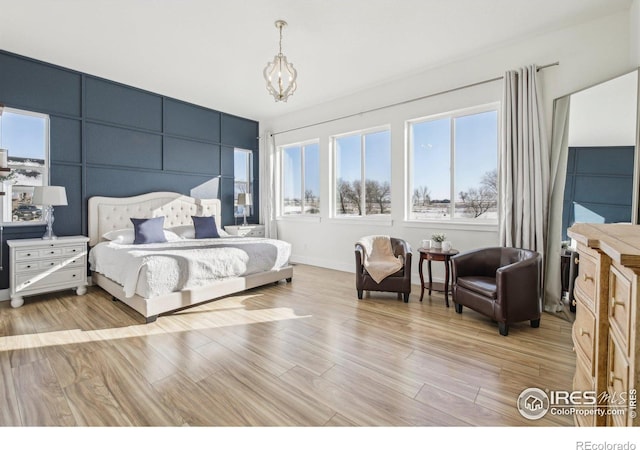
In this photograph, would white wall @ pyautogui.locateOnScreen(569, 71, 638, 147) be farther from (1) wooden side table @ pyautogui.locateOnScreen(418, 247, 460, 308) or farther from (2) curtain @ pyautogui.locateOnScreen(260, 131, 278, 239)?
(2) curtain @ pyautogui.locateOnScreen(260, 131, 278, 239)

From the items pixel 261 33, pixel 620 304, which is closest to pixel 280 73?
pixel 261 33

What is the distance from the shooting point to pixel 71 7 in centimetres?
294

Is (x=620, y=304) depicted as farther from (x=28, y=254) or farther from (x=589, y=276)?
(x=28, y=254)

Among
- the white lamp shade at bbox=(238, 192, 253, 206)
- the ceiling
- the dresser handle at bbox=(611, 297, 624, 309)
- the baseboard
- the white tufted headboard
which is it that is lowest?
the baseboard

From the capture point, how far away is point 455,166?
4285mm

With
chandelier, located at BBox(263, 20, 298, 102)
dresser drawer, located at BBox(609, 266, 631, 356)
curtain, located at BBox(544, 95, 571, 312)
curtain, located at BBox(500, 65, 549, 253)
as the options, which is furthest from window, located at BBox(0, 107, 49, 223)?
curtain, located at BBox(544, 95, 571, 312)

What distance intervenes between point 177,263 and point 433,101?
13.0 ft

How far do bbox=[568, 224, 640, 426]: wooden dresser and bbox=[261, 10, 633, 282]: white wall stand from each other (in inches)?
104

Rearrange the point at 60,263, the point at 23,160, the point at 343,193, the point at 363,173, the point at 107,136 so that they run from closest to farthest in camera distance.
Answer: the point at 60,263 < the point at 23,160 < the point at 107,136 < the point at 363,173 < the point at 343,193

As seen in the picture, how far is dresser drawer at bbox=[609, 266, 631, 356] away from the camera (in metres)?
0.99

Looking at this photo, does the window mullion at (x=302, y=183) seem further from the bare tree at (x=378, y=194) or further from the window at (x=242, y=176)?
the bare tree at (x=378, y=194)

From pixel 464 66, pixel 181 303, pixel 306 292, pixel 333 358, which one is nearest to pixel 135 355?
pixel 181 303

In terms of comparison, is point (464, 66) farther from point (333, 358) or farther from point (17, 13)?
point (17, 13)

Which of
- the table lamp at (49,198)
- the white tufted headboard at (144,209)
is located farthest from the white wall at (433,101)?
the table lamp at (49,198)
